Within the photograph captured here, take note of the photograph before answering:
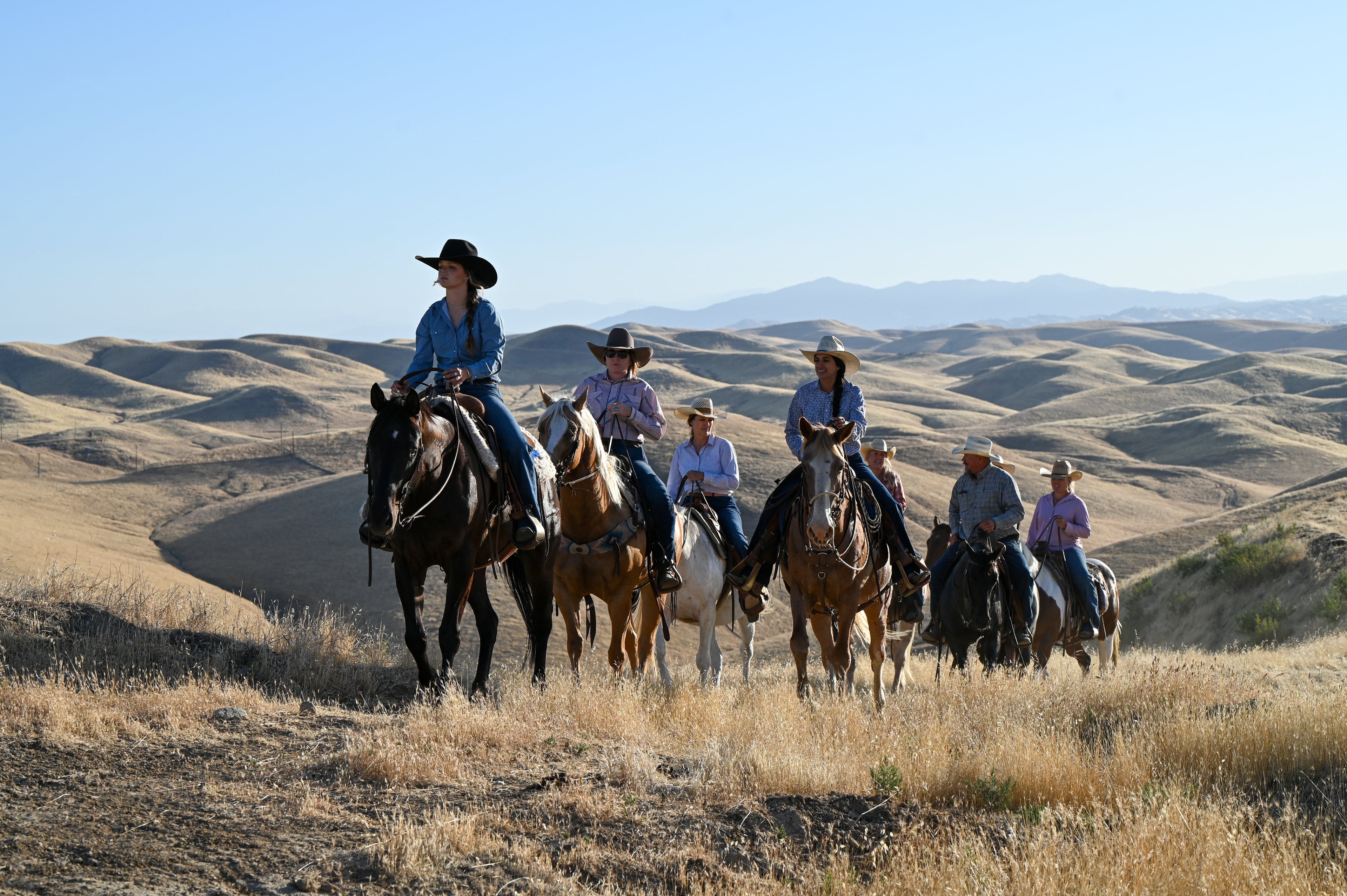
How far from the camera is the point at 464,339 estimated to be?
875 cm

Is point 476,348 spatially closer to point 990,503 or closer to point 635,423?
point 635,423

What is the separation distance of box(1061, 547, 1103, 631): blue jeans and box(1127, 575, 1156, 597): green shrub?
1373cm

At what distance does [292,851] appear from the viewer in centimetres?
505

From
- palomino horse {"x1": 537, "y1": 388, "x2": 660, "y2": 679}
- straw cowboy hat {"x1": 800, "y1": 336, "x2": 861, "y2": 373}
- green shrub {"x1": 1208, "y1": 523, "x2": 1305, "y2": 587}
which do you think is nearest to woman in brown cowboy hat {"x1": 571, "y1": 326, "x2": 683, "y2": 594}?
palomino horse {"x1": 537, "y1": 388, "x2": 660, "y2": 679}

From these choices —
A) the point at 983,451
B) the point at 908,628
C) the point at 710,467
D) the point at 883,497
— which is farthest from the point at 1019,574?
the point at 710,467

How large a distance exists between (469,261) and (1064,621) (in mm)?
8111

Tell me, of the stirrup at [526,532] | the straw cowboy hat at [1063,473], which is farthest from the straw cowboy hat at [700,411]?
the straw cowboy hat at [1063,473]

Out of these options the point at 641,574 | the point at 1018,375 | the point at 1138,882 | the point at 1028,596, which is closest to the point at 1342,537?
the point at 1028,596

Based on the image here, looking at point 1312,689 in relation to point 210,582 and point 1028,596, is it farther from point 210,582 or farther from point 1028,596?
point 210,582

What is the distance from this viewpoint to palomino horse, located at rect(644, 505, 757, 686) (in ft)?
34.9

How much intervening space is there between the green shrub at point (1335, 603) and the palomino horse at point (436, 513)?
16.0 meters

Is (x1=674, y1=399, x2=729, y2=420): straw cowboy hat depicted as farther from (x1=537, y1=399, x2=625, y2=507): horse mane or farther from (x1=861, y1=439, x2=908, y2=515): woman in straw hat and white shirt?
(x1=861, y1=439, x2=908, y2=515): woman in straw hat and white shirt

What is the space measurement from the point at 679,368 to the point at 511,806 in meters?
112

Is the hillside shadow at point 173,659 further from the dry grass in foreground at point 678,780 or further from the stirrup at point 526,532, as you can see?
the stirrup at point 526,532
